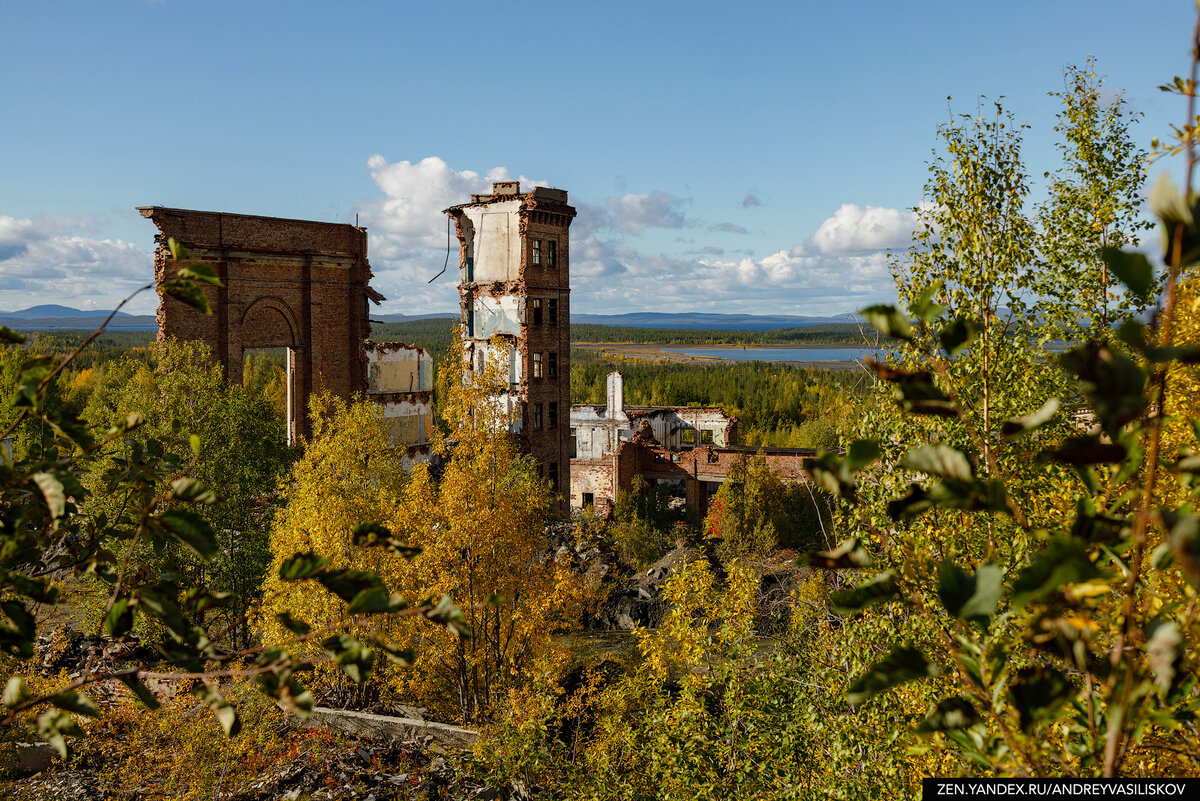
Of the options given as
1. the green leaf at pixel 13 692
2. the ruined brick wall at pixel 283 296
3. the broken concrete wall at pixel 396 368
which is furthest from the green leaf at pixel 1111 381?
the broken concrete wall at pixel 396 368

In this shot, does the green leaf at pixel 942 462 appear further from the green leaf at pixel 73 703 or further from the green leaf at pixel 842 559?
the green leaf at pixel 73 703

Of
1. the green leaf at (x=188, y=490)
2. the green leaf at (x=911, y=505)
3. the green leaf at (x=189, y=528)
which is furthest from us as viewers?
the green leaf at (x=188, y=490)

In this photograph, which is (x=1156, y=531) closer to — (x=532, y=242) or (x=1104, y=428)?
(x=1104, y=428)

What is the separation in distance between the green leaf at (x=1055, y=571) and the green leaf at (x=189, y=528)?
230 cm

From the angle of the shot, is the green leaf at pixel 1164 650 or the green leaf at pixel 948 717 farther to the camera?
the green leaf at pixel 948 717

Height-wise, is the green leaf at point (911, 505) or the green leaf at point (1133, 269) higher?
the green leaf at point (1133, 269)

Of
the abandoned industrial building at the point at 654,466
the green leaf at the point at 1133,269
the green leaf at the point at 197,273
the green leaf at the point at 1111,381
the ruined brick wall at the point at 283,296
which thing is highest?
the ruined brick wall at the point at 283,296

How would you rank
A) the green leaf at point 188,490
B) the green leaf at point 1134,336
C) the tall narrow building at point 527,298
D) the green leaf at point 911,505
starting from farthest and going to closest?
1. the tall narrow building at point 527,298
2. the green leaf at point 188,490
3. the green leaf at point 911,505
4. the green leaf at point 1134,336

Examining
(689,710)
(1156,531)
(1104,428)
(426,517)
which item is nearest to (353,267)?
(426,517)

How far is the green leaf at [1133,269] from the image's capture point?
1532 mm

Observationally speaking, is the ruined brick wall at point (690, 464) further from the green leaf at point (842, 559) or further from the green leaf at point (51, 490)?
the green leaf at point (51, 490)

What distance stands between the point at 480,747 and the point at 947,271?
8.93 metres

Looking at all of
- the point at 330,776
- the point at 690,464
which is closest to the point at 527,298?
the point at 690,464

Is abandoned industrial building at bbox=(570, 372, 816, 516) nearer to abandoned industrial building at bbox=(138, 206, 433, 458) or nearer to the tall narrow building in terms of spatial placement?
the tall narrow building
